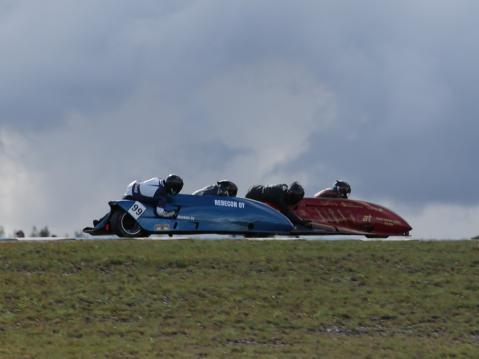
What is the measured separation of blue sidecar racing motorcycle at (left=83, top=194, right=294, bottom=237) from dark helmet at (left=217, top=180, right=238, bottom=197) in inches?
44.5

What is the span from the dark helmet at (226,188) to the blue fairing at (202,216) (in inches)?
44.5

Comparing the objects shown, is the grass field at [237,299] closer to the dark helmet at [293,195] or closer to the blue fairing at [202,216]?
the blue fairing at [202,216]

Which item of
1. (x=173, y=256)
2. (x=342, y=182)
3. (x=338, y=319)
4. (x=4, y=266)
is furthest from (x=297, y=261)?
(x=342, y=182)

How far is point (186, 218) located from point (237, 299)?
11.4 meters

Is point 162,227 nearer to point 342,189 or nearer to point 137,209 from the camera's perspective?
point 137,209

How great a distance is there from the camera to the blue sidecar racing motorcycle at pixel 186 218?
35250mm

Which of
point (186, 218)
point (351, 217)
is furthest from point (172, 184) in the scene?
point (351, 217)

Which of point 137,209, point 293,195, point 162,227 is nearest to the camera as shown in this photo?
point 137,209

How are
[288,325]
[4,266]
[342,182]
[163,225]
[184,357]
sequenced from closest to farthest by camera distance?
1. [184,357]
2. [288,325]
3. [4,266]
4. [163,225]
5. [342,182]

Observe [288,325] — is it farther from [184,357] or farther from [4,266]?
[4,266]

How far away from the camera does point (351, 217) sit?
39969mm

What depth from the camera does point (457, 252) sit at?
2966 cm

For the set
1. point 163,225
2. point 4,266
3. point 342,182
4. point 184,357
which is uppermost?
point 342,182

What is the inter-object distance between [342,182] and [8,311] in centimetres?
2058
